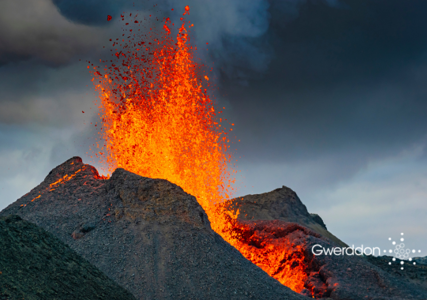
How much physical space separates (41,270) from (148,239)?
639cm

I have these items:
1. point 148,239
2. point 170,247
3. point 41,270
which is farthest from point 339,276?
point 41,270

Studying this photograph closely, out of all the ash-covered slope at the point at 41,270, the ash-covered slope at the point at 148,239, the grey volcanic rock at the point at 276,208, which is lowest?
the ash-covered slope at the point at 41,270

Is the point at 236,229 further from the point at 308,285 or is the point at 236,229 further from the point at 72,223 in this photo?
the point at 72,223

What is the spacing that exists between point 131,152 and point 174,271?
10915 mm

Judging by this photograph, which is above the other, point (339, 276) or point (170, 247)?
point (339, 276)

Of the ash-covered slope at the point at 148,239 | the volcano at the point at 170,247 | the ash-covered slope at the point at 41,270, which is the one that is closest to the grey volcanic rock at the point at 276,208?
the volcano at the point at 170,247

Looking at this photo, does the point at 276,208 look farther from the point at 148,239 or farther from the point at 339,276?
the point at 148,239

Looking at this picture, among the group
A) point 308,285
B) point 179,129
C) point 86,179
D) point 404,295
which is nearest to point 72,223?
point 86,179

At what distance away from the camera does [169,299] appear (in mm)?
13617

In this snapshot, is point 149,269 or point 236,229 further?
point 236,229

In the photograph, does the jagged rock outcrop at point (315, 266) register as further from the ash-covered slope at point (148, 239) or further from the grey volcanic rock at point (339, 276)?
the ash-covered slope at point (148, 239)

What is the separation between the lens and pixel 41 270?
396 inches

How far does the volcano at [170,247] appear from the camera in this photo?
14.7m

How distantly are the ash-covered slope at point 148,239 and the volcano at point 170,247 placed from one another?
40 mm
